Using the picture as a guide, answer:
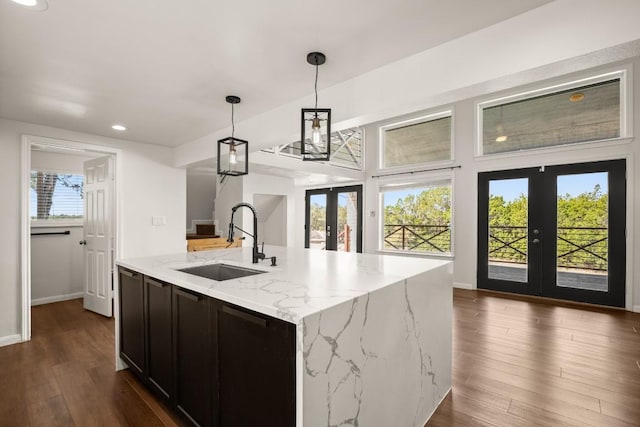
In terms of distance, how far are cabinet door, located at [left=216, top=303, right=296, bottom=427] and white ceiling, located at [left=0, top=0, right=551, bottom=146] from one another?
1550 millimetres

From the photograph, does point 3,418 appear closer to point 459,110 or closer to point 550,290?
point 550,290

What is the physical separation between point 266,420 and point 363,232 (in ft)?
20.0

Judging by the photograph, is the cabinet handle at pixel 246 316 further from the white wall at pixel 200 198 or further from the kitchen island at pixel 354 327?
the white wall at pixel 200 198

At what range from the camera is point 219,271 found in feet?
8.08

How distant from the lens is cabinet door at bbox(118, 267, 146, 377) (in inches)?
89.9

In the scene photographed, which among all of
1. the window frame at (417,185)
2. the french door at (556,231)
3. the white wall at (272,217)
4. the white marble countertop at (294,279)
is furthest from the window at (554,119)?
the white wall at (272,217)

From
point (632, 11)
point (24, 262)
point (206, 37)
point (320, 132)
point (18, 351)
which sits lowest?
point (18, 351)

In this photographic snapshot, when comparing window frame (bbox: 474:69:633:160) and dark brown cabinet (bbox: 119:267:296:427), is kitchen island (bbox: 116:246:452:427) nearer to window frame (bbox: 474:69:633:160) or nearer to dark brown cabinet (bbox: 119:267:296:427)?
dark brown cabinet (bbox: 119:267:296:427)

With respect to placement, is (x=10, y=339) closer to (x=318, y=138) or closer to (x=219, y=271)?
(x=219, y=271)

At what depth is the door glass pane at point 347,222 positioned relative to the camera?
754cm

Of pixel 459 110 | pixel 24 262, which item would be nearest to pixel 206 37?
pixel 24 262

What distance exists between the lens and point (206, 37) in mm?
1884

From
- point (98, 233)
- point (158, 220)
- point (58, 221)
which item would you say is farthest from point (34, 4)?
point (58, 221)

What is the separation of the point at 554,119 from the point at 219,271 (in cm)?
534
